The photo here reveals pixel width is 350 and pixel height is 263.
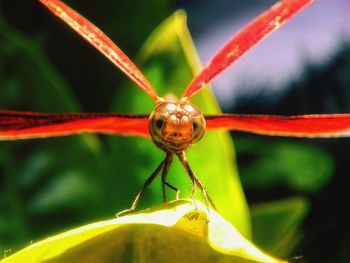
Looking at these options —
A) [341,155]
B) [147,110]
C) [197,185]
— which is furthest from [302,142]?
[197,185]

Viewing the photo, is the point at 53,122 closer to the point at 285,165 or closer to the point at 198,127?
the point at 198,127

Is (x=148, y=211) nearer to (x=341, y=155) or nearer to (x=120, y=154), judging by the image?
(x=120, y=154)

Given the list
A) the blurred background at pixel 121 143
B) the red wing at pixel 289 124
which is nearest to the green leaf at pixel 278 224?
the blurred background at pixel 121 143

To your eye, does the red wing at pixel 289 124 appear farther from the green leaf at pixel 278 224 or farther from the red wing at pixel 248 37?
the green leaf at pixel 278 224

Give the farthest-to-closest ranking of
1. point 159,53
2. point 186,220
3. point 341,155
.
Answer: point 341,155 < point 159,53 < point 186,220

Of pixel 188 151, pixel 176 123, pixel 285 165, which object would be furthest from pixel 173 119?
pixel 285 165

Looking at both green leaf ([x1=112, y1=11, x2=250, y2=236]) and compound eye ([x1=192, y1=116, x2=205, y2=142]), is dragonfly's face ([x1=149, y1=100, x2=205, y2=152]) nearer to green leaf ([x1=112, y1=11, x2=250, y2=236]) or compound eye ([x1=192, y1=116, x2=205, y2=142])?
compound eye ([x1=192, y1=116, x2=205, y2=142])
